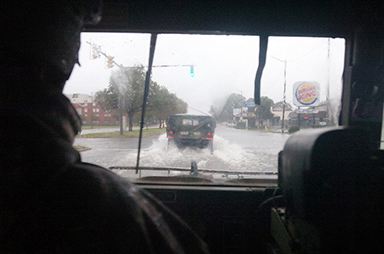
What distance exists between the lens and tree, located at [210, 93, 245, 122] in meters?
2.66

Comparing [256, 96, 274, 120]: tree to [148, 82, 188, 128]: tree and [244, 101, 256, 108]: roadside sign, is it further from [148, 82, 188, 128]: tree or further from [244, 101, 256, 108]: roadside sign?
[148, 82, 188, 128]: tree

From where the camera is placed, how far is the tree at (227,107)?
266 centimetres

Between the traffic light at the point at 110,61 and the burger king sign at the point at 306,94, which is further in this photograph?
the traffic light at the point at 110,61

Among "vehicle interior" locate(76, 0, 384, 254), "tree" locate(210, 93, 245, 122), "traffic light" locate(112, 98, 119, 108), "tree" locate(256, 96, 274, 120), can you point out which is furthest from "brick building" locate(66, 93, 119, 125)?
"tree" locate(256, 96, 274, 120)

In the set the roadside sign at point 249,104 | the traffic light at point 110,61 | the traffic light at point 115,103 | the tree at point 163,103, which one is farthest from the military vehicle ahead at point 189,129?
the traffic light at point 110,61

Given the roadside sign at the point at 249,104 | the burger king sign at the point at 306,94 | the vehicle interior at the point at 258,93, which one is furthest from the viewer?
the roadside sign at the point at 249,104

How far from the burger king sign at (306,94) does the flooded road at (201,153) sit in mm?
476

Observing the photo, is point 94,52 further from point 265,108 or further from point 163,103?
point 265,108

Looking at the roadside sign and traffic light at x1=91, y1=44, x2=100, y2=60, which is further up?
traffic light at x1=91, y1=44, x2=100, y2=60

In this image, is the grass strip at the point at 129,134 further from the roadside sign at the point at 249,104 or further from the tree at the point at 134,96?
the roadside sign at the point at 249,104

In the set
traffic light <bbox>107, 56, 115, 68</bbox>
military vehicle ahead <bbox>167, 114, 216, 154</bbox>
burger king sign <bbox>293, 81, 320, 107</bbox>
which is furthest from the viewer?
military vehicle ahead <bbox>167, 114, 216, 154</bbox>

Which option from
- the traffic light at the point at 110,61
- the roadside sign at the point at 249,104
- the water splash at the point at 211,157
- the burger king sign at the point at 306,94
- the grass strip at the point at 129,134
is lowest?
the water splash at the point at 211,157

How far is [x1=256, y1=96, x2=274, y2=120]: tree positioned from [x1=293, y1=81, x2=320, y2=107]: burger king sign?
26 cm

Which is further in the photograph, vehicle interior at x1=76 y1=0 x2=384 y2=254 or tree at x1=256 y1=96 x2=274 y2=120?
tree at x1=256 y1=96 x2=274 y2=120
